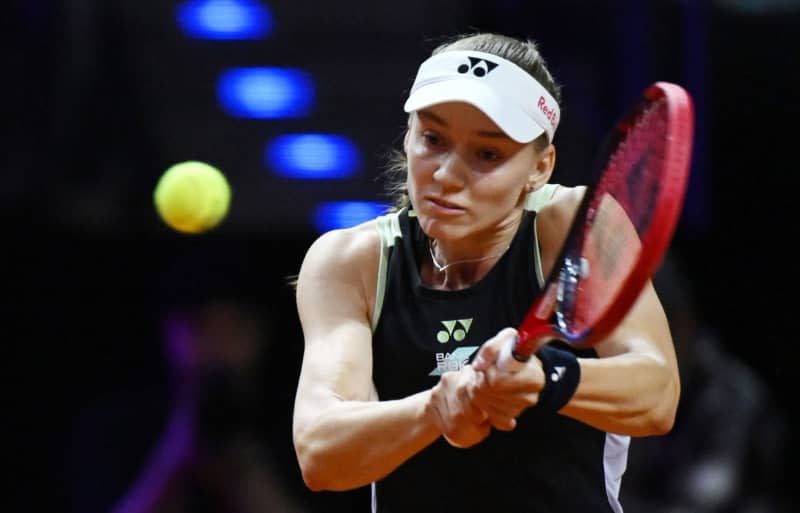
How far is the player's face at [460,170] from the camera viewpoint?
7.11 ft

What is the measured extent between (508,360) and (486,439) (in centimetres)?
49

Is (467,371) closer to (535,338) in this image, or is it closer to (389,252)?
(535,338)

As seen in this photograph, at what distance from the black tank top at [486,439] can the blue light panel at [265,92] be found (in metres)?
2.22

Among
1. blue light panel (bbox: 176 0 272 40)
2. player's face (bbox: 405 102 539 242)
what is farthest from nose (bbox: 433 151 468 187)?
blue light panel (bbox: 176 0 272 40)

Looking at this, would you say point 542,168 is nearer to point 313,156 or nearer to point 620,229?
point 620,229

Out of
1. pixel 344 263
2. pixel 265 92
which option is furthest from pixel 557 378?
pixel 265 92

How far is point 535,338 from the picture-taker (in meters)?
1.78

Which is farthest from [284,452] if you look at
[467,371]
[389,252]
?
[467,371]

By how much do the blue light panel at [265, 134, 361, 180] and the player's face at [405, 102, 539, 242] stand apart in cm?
219

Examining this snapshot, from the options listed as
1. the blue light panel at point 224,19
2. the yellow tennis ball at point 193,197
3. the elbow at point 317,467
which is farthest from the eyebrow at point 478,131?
the blue light panel at point 224,19

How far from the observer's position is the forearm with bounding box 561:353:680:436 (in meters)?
1.97

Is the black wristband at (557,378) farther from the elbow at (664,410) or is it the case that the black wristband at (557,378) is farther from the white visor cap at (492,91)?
the white visor cap at (492,91)

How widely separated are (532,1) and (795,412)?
153 cm

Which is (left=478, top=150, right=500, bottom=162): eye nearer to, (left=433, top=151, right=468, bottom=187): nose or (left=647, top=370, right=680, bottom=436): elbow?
(left=433, top=151, right=468, bottom=187): nose
